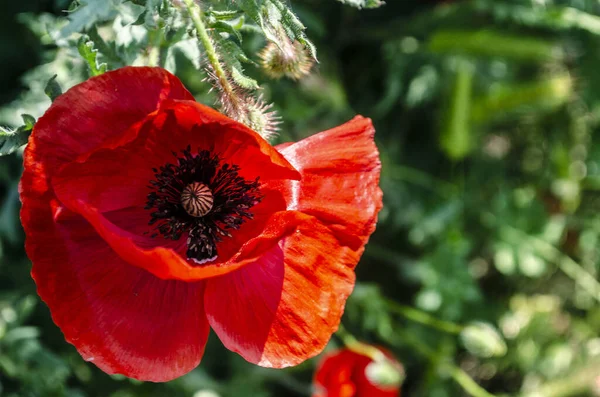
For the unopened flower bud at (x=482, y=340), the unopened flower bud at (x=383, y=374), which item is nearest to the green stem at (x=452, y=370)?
the unopened flower bud at (x=482, y=340)

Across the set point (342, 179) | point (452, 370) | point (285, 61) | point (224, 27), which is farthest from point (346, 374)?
point (224, 27)

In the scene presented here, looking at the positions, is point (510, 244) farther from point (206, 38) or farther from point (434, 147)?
point (206, 38)

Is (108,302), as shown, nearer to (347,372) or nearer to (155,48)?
(155,48)

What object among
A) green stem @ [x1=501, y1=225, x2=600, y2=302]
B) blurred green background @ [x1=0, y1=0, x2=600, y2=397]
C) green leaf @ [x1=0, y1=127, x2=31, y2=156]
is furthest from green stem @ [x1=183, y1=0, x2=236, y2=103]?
green stem @ [x1=501, y1=225, x2=600, y2=302]

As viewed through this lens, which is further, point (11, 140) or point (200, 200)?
point (200, 200)

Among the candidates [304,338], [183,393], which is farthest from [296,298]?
[183,393]

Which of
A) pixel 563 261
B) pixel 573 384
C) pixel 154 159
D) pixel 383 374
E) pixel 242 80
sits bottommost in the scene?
pixel 573 384

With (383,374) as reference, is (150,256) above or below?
above

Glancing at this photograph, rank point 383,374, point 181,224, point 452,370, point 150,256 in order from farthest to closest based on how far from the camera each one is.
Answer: point 452,370, point 383,374, point 181,224, point 150,256
